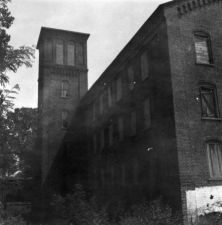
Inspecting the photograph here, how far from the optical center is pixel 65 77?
34.8m

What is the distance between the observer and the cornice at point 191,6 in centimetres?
1852

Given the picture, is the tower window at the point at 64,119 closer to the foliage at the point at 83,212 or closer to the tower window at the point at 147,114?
the foliage at the point at 83,212

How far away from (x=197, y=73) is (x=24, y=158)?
9.91 m

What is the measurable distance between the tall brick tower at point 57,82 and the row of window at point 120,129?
543 cm

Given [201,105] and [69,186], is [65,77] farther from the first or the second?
[201,105]

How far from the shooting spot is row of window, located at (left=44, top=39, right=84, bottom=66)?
114 ft

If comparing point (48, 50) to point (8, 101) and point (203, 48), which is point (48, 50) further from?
point (8, 101)

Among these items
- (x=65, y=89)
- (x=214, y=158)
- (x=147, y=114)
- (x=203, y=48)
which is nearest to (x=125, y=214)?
(x=214, y=158)

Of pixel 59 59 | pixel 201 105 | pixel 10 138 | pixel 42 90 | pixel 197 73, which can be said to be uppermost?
pixel 59 59

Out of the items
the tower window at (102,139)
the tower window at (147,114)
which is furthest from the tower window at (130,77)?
the tower window at (102,139)

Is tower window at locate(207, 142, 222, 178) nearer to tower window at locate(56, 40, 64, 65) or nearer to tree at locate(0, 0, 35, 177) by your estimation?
tree at locate(0, 0, 35, 177)

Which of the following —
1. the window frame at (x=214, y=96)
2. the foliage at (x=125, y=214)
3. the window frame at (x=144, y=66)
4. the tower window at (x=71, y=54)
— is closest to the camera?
the foliage at (x=125, y=214)

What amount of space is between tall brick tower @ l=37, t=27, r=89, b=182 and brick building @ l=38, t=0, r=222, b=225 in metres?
9.00

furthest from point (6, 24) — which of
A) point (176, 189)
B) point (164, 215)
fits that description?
point (176, 189)
